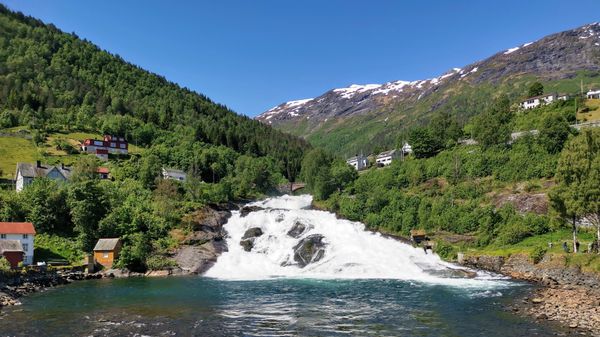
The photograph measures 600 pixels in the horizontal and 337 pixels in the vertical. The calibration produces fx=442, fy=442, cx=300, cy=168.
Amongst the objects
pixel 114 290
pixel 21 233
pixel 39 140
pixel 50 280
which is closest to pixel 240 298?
pixel 114 290

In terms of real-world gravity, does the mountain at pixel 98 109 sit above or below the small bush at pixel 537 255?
above

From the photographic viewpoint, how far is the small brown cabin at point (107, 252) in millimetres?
63094

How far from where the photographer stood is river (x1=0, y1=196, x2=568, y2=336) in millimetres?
29562

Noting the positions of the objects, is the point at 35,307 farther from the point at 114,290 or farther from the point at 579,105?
the point at 579,105

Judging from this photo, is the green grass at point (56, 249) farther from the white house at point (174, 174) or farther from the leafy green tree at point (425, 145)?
the leafy green tree at point (425, 145)

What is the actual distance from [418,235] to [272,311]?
130 ft

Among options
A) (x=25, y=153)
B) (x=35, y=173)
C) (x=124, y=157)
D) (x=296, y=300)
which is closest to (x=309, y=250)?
(x=296, y=300)

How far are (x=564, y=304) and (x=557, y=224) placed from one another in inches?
1181

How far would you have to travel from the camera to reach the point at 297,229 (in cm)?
7350

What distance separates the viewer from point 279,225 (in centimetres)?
7619

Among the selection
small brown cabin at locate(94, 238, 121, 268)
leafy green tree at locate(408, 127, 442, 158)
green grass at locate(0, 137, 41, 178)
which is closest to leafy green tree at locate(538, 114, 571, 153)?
leafy green tree at locate(408, 127, 442, 158)

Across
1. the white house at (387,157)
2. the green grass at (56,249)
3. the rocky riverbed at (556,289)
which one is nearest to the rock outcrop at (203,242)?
the green grass at (56,249)

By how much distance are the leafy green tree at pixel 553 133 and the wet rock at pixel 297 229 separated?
149 feet

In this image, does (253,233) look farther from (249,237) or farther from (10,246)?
(10,246)
